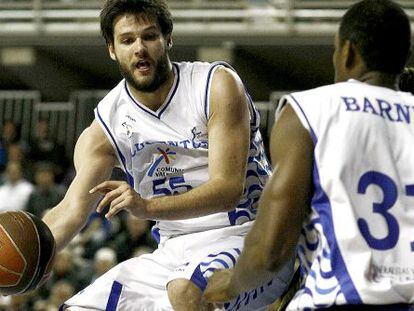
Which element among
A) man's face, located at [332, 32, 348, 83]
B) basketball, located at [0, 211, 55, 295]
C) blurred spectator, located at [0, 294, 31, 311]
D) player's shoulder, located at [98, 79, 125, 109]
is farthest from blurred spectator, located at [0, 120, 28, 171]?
man's face, located at [332, 32, 348, 83]

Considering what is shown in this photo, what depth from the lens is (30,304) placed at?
36.4 ft

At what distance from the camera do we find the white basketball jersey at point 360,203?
10.9ft

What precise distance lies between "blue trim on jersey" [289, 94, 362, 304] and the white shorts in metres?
1.55

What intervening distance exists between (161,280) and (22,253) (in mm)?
773

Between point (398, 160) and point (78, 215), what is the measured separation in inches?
90.9

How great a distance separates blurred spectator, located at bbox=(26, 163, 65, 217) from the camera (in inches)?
457

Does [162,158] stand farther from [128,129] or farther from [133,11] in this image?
[133,11]

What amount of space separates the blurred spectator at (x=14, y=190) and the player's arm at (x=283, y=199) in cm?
896

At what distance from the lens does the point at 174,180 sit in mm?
5156

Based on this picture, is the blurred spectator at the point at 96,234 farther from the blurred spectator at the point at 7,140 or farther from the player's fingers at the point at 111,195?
the player's fingers at the point at 111,195

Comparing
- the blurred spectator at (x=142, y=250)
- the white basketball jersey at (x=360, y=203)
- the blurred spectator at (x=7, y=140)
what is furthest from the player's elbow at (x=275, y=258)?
the blurred spectator at (x=7, y=140)

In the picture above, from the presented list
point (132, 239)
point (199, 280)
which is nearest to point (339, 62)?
point (199, 280)

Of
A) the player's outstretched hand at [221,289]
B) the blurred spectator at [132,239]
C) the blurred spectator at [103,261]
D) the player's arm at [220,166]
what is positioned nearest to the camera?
the player's outstretched hand at [221,289]

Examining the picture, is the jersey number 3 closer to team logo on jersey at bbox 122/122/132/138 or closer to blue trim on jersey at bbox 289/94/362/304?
blue trim on jersey at bbox 289/94/362/304
